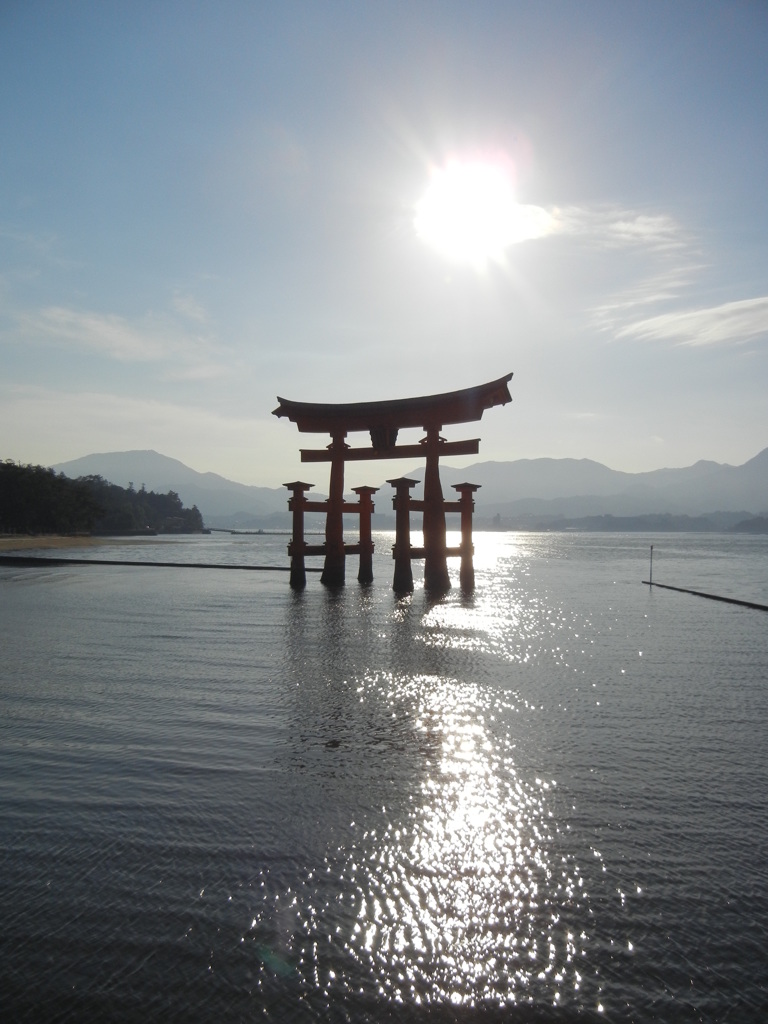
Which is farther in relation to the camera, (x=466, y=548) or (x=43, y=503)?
(x=43, y=503)

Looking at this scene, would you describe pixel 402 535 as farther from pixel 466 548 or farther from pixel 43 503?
pixel 43 503

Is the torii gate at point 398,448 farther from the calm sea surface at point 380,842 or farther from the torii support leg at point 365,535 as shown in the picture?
the calm sea surface at point 380,842

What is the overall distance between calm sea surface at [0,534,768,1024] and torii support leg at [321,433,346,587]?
12.4 meters

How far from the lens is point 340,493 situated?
73.1 feet

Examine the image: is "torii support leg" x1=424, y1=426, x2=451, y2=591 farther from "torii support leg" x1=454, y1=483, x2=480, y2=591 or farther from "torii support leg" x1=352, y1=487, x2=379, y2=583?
"torii support leg" x1=352, y1=487, x2=379, y2=583

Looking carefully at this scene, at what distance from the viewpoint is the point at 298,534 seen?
894 inches

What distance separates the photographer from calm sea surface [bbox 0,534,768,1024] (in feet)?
9.60

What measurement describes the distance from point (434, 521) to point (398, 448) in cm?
269

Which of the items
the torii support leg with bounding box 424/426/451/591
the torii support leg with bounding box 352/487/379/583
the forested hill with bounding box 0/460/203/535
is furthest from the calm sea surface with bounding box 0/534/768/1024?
the forested hill with bounding box 0/460/203/535

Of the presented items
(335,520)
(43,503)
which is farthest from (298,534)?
(43,503)

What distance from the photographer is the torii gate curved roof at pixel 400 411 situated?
63.4 ft

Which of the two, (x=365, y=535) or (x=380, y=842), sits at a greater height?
(x=365, y=535)

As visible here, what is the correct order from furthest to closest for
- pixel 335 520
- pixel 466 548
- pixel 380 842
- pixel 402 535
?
pixel 466 548, pixel 335 520, pixel 402 535, pixel 380 842

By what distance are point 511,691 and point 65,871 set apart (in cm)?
564
